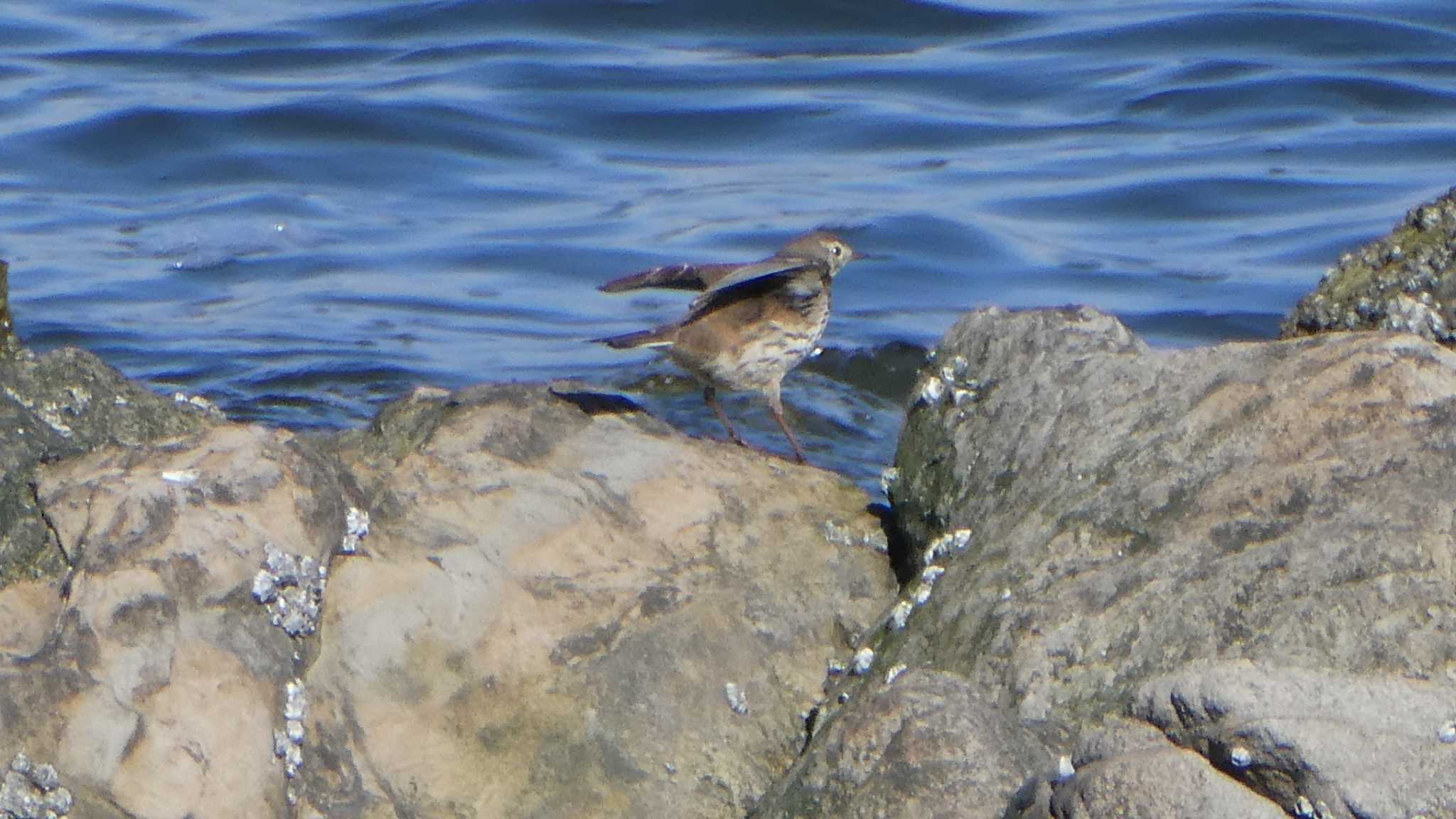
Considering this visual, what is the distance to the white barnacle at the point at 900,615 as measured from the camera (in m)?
3.91

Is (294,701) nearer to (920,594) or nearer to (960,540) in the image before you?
(920,594)

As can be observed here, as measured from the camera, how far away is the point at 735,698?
153 inches

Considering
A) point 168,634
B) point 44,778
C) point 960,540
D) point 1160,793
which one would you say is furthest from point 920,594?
point 44,778

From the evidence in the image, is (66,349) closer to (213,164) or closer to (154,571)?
(154,571)

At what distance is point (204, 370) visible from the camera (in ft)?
29.2

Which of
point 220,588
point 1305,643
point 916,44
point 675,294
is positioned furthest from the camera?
point 916,44

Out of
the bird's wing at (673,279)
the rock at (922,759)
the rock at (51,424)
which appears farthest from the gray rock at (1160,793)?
the bird's wing at (673,279)

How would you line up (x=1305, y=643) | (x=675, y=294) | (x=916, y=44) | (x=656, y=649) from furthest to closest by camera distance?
(x=916, y=44) → (x=675, y=294) → (x=656, y=649) → (x=1305, y=643)

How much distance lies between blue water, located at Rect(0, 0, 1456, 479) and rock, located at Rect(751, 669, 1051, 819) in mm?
4219

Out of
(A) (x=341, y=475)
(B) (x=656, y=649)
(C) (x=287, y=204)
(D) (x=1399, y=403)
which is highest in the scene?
(D) (x=1399, y=403)

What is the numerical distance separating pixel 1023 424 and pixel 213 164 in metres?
10.3

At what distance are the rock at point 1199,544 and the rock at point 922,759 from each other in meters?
0.11

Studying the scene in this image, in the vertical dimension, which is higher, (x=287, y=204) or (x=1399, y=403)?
(x=1399, y=403)

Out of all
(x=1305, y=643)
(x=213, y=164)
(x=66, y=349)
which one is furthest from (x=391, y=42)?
(x=1305, y=643)
